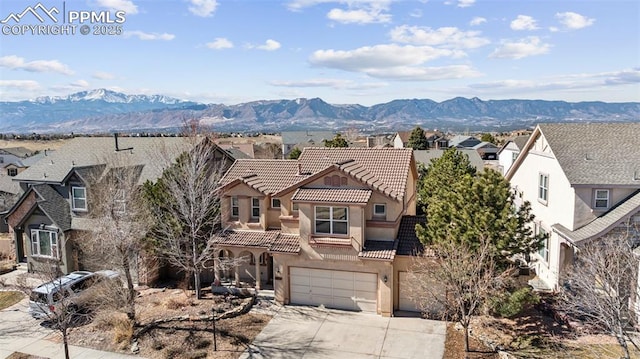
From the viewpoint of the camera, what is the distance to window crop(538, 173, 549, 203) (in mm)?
23948

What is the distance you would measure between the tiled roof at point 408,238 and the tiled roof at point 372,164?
212 cm

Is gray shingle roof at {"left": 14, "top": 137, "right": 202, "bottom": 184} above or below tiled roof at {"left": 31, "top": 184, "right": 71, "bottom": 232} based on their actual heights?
→ above

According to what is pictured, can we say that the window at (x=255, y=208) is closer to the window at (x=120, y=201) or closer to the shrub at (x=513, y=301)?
the window at (x=120, y=201)

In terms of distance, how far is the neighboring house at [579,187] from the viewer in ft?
64.2

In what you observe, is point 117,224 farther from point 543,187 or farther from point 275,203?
point 543,187

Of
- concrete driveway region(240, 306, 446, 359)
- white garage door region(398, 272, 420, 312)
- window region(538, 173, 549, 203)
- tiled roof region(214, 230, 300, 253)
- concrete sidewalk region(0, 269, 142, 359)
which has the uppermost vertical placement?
window region(538, 173, 549, 203)

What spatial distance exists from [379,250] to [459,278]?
5.33 metres

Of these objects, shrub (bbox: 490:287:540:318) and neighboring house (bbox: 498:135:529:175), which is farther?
neighboring house (bbox: 498:135:529:175)

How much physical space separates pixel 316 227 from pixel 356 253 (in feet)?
7.92

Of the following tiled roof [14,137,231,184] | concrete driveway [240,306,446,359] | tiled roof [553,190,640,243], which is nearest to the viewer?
concrete driveway [240,306,446,359]

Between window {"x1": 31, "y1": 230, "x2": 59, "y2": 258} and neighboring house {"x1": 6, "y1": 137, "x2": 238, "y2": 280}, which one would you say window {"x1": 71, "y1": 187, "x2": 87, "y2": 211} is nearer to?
neighboring house {"x1": 6, "y1": 137, "x2": 238, "y2": 280}

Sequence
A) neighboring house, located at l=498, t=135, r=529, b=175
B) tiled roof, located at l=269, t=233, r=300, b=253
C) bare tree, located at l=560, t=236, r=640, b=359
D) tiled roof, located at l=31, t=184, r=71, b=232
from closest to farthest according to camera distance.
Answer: bare tree, located at l=560, t=236, r=640, b=359
tiled roof, located at l=269, t=233, r=300, b=253
tiled roof, located at l=31, t=184, r=71, b=232
neighboring house, located at l=498, t=135, r=529, b=175

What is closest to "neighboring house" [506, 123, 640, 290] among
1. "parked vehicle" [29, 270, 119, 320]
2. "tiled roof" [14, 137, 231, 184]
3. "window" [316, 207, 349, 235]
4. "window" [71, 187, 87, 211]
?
"window" [316, 207, 349, 235]

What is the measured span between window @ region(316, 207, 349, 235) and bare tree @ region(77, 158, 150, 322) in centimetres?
933
